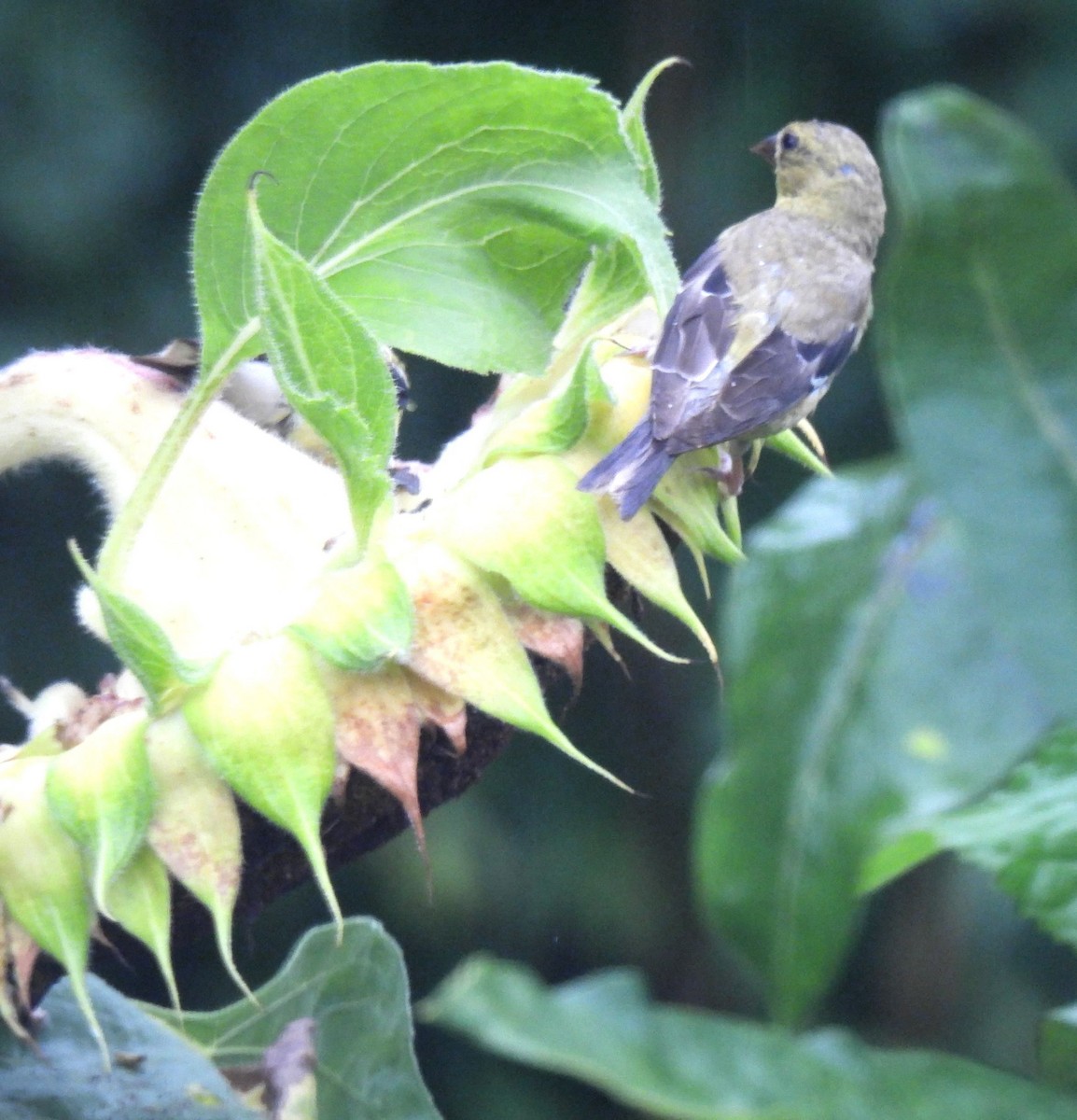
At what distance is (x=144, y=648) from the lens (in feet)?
1.88

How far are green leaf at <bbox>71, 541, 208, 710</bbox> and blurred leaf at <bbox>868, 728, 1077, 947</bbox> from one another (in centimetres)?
25

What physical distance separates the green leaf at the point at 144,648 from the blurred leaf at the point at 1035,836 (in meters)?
0.25

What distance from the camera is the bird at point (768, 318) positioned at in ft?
2.12

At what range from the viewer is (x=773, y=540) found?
843 mm

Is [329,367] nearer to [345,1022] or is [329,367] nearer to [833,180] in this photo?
[345,1022]

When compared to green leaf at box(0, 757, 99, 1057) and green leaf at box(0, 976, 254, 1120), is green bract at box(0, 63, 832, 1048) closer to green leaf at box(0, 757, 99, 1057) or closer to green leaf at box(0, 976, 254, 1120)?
green leaf at box(0, 757, 99, 1057)

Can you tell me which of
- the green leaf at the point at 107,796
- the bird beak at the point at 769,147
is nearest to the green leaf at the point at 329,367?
the green leaf at the point at 107,796

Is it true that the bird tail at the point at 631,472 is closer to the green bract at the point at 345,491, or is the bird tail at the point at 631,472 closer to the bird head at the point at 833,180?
the green bract at the point at 345,491

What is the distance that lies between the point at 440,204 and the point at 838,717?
261 mm

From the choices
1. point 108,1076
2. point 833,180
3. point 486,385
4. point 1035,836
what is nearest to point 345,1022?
point 108,1076

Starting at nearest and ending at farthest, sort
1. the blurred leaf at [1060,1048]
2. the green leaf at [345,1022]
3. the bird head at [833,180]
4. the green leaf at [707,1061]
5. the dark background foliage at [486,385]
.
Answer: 1. the green leaf at [707,1061]
2. the blurred leaf at [1060,1048]
3. the green leaf at [345,1022]
4. the bird head at [833,180]
5. the dark background foliage at [486,385]

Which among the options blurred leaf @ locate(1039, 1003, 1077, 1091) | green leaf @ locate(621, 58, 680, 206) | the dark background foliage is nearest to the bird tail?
green leaf @ locate(621, 58, 680, 206)

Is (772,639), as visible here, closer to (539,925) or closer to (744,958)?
(744,958)

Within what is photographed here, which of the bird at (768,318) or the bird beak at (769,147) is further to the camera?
the bird beak at (769,147)
